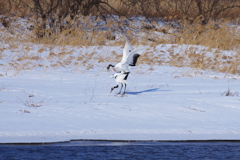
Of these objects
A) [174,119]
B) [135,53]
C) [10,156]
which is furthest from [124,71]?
[10,156]

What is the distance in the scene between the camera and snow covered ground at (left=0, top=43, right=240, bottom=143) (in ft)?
18.1

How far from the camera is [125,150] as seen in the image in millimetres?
5027

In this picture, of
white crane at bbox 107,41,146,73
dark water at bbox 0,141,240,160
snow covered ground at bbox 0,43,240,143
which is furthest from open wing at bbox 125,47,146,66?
dark water at bbox 0,141,240,160

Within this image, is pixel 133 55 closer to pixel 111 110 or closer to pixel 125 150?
pixel 111 110

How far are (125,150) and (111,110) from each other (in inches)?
61.5

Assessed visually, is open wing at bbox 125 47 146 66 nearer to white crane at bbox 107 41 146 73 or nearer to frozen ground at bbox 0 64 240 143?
white crane at bbox 107 41 146 73

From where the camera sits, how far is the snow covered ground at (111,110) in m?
5.52

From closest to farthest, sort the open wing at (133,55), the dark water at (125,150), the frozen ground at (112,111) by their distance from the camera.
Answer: the dark water at (125,150), the frozen ground at (112,111), the open wing at (133,55)

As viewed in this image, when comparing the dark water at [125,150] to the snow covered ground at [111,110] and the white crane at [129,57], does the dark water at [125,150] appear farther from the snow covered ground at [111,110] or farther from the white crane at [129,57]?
the white crane at [129,57]

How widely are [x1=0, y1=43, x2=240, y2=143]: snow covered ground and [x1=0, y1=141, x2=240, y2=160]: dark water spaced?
0.15 metres

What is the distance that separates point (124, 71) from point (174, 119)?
145 centimetres

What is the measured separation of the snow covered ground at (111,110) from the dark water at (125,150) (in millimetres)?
147

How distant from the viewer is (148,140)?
17.7 feet

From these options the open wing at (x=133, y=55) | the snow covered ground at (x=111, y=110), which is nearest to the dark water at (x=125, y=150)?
the snow covered ground at (x=111, y=110)
